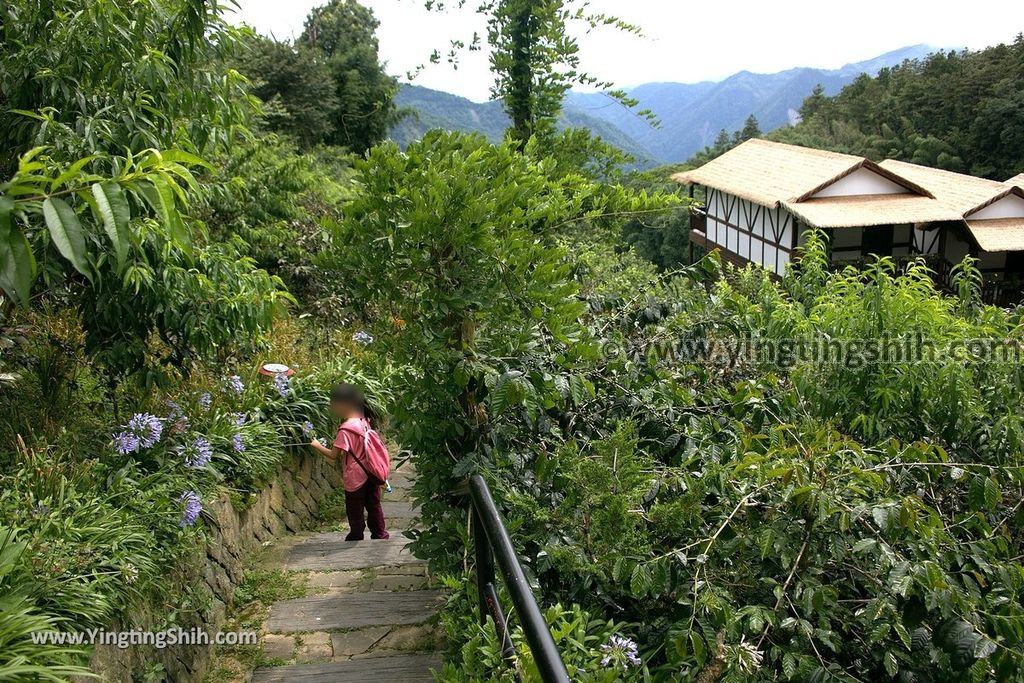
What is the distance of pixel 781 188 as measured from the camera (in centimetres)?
1842

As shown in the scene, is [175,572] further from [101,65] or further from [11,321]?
[101,65]

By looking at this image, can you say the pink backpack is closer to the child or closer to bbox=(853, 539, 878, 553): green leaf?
the child

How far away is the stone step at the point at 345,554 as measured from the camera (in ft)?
14.6

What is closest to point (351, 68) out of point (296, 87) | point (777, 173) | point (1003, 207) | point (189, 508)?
point (296, 87)

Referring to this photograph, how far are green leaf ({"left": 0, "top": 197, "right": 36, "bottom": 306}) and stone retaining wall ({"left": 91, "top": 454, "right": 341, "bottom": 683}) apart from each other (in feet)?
6.05

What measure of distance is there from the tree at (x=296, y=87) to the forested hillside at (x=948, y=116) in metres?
23.5

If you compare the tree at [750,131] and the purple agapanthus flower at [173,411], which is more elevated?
the tree at [750,131]

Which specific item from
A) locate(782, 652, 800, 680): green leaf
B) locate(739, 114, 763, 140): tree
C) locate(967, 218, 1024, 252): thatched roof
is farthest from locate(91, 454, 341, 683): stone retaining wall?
locate(739, 114, 763, 140): tree

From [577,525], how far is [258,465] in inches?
113

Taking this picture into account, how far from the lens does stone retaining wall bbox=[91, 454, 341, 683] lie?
2.99m

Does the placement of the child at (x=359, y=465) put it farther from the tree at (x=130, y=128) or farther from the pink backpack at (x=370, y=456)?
the tree at (x=130, y=128)

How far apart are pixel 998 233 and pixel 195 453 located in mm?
17492

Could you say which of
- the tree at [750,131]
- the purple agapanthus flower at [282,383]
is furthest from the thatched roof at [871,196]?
the tree at [750,131]

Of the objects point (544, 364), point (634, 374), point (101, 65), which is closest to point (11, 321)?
point (101, 65)
